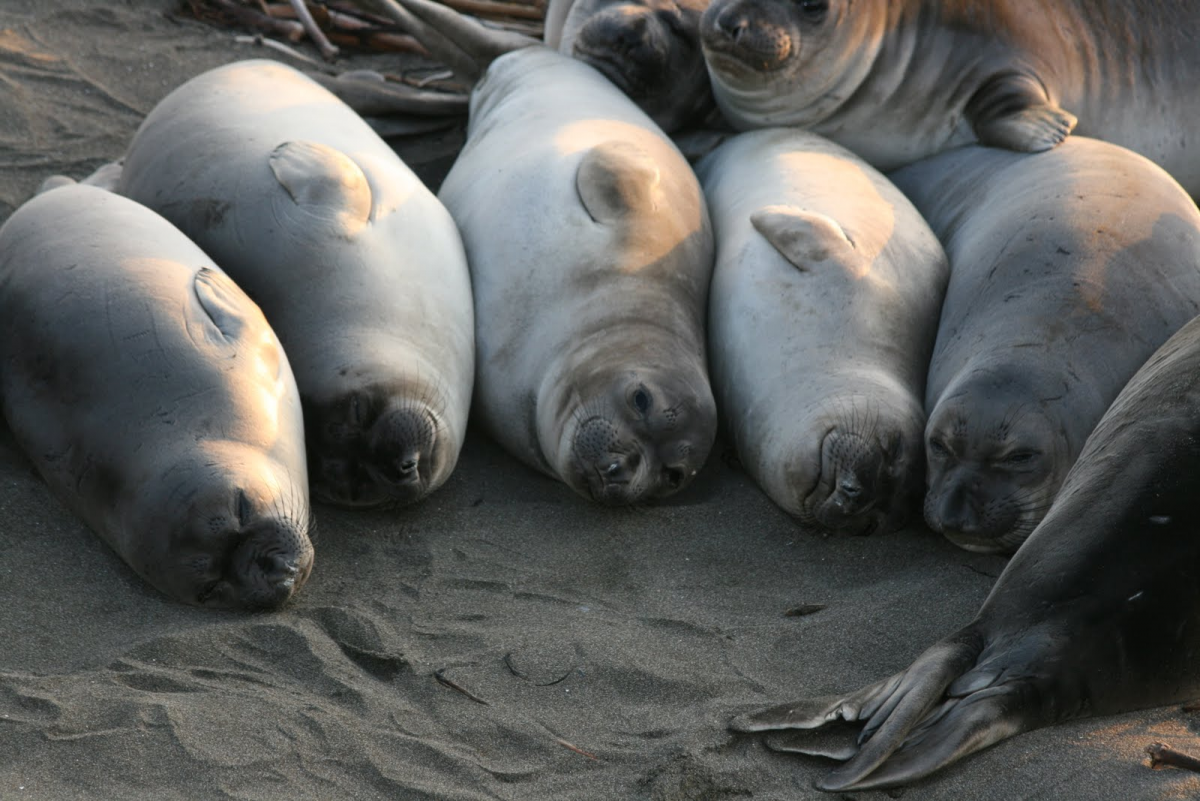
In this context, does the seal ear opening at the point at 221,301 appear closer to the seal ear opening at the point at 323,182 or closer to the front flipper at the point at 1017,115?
the seal ear opening at the point at 323,182

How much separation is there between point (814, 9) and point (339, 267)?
2.08 meters

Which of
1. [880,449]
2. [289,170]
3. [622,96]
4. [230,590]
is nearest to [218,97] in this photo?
[289,170]

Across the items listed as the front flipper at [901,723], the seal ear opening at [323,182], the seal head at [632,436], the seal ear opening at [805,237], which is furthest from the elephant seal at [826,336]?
the seal ear opening at [323,182]

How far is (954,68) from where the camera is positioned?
5453 mm

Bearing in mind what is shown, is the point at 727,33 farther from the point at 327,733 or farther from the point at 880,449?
the point at 327,733

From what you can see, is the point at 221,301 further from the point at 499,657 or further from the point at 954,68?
the point at 954,68

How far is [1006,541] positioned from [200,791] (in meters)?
2.27

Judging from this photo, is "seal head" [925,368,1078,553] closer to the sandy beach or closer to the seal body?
the sandy beach

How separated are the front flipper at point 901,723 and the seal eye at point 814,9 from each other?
2.90m

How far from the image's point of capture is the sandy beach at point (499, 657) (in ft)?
9.64

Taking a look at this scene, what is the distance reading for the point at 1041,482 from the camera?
13.0 ft

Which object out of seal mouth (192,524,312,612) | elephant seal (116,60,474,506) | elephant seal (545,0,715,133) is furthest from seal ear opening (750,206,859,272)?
seal mouth (192,524,312,612)

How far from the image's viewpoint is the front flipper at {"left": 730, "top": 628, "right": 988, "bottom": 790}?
287 cm

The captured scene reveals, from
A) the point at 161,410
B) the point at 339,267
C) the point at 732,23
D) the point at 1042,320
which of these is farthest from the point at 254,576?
the point at 732,23
